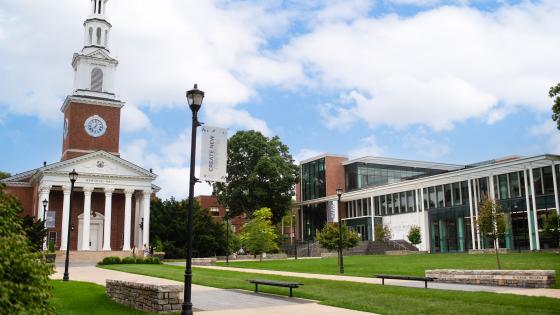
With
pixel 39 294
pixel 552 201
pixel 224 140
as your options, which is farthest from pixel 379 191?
pixel 39 294

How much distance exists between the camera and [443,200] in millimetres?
57906

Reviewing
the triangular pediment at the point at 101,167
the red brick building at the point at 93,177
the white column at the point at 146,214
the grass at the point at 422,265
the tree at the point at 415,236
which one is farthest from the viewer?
the tree at the point at 415,236

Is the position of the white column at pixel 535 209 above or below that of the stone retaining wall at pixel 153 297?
above

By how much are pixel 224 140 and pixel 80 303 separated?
6074mm

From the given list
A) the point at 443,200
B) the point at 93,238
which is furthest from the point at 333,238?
the point at 93,238

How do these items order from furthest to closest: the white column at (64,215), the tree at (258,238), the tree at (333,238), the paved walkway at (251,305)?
the white column at (64,215), the tree at (258,238), the tree at (333,238), the paved walkway at (251,305)

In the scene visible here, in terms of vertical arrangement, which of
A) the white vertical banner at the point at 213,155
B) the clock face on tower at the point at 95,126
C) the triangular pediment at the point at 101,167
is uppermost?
the clock face on tower at the point at 95,126

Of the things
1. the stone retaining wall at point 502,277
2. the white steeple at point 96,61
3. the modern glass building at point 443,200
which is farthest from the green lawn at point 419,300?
the white steeple at point 96,61

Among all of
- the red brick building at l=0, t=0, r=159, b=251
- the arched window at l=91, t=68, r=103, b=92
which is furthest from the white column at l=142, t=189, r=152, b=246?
the arched window at l=91, t=68, r=103, b=92

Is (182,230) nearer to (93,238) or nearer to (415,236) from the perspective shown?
(93,238)

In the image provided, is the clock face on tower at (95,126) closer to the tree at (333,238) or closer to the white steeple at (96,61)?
the white steeple at (96,61)

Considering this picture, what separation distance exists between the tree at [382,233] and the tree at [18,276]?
54511 millimetres

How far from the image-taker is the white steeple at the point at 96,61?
194ft

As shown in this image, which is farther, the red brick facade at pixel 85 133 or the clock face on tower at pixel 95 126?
the clock face on tower at pixel 95 126
